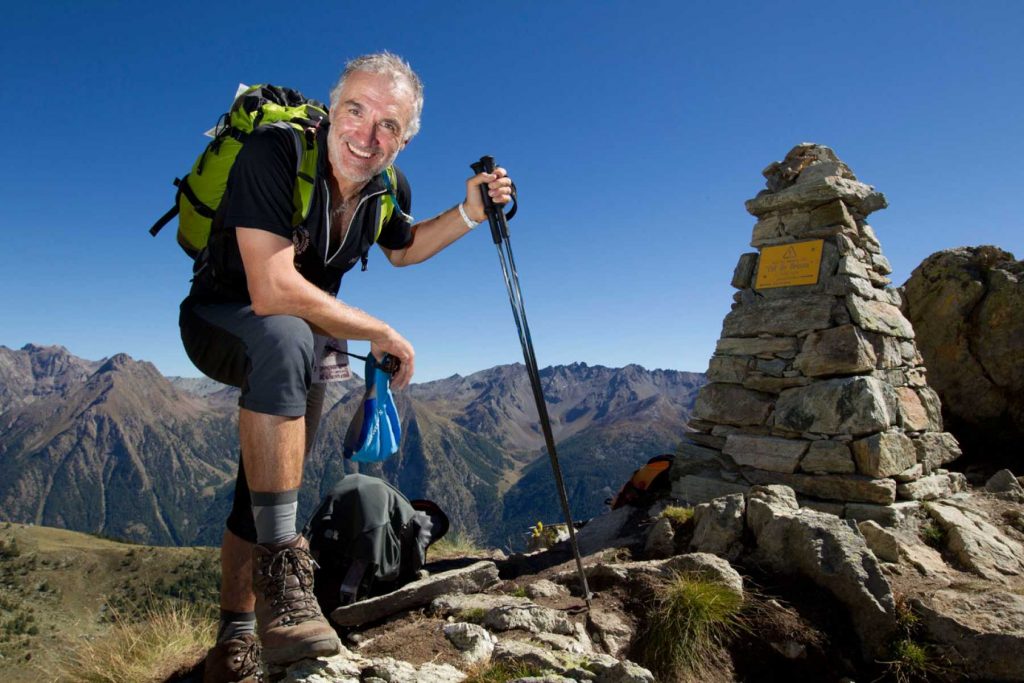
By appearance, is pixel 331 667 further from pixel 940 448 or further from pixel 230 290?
pixel 940 448

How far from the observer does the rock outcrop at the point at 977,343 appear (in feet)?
37.8

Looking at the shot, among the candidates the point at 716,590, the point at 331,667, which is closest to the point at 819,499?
the point at 716,590

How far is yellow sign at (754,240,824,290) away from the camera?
883 centimetres

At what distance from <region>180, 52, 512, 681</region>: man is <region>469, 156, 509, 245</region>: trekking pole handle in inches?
31.5

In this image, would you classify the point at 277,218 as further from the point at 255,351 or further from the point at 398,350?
the point at 398,350

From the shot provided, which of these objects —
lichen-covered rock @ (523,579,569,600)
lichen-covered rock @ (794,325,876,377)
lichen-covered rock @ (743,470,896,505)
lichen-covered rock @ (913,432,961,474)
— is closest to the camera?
lichen-covered rock @ (523,579,569,600)

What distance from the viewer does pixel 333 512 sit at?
5.45 m

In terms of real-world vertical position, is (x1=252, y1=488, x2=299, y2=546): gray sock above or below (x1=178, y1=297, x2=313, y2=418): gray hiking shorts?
below

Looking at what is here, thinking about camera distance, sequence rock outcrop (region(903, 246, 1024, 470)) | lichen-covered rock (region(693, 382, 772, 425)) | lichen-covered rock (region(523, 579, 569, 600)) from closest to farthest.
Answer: lichen-covered rock (region(523, 579, 569, 600)), lichen-covered rock (region(693, 382, 772, 425)), rock outcrop (region(903, 246, 1024, 470))

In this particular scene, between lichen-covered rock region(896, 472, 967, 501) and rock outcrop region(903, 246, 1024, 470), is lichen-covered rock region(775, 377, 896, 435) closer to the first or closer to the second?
lichen-covered rock region(896, 472, 967, 501)

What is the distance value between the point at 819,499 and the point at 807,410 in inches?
46.6

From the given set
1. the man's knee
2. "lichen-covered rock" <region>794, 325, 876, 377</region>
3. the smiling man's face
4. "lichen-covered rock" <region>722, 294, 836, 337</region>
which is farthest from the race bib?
"lichen-covered rock" <region>722, 294, 836, 337</region>

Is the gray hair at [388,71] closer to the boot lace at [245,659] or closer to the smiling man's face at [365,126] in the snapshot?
the smiling man's face at [365,126]

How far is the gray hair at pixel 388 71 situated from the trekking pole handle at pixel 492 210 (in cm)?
83
